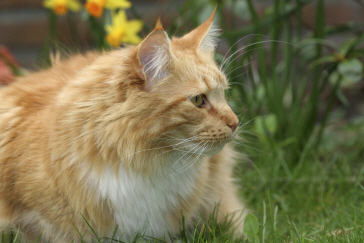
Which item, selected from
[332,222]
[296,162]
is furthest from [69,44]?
[332,222]

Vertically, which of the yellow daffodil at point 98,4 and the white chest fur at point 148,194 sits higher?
the yellow daffodil at point 98,4

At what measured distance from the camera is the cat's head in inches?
56.6

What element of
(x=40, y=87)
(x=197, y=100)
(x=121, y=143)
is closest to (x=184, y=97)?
(x=197, y=100)

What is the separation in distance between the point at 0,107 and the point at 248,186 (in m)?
1.38

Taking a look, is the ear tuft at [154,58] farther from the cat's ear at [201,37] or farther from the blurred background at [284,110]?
the blurred background at [284,110]

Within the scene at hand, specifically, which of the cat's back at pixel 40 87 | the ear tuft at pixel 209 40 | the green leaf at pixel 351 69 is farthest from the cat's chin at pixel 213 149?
the green leaf at pixel 351 69

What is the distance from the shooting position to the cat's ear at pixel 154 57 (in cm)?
138

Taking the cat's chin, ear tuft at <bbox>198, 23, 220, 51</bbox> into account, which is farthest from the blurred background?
the cat's chin

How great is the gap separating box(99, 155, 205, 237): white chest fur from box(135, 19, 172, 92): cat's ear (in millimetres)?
321

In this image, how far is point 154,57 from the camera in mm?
1427

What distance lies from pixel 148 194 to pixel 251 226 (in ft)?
1.40

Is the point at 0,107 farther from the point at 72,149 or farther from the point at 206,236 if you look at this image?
Answer: the point at 206,236

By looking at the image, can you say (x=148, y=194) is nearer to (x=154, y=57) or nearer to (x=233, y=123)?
(x=233, y=123)

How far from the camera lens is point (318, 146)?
2.73 m
